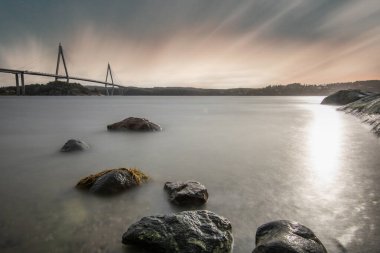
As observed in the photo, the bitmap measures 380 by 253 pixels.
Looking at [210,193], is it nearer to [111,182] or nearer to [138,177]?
[138,177]

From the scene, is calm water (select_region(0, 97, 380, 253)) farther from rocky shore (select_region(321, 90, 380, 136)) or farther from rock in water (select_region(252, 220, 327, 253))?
rocky shore (select_region(321, 90, 380, 136))

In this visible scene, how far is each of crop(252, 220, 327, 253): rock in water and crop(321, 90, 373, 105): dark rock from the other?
148ft

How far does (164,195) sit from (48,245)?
2596mm

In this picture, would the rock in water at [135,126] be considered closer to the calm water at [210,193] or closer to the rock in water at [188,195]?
the calm water at [210,193]

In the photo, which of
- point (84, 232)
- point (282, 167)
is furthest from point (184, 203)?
point (282, 167)

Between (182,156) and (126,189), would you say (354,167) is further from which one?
(126,189)

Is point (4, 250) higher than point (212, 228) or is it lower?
lower

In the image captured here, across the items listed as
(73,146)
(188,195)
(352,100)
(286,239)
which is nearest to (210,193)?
(188,195)

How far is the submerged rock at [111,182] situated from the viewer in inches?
255

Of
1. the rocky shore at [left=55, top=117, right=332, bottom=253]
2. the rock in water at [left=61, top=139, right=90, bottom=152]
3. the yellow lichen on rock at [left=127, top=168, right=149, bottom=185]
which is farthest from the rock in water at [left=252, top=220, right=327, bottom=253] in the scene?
the rock in water at [left=61, top=139, right=90, bottom=152]

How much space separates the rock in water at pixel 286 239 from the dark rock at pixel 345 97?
4511cm

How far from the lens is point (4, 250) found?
421cm

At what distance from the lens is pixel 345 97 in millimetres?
50281

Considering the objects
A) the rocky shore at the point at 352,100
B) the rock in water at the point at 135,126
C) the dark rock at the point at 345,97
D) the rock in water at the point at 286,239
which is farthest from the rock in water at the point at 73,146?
the dark rock at the point at 345,97
